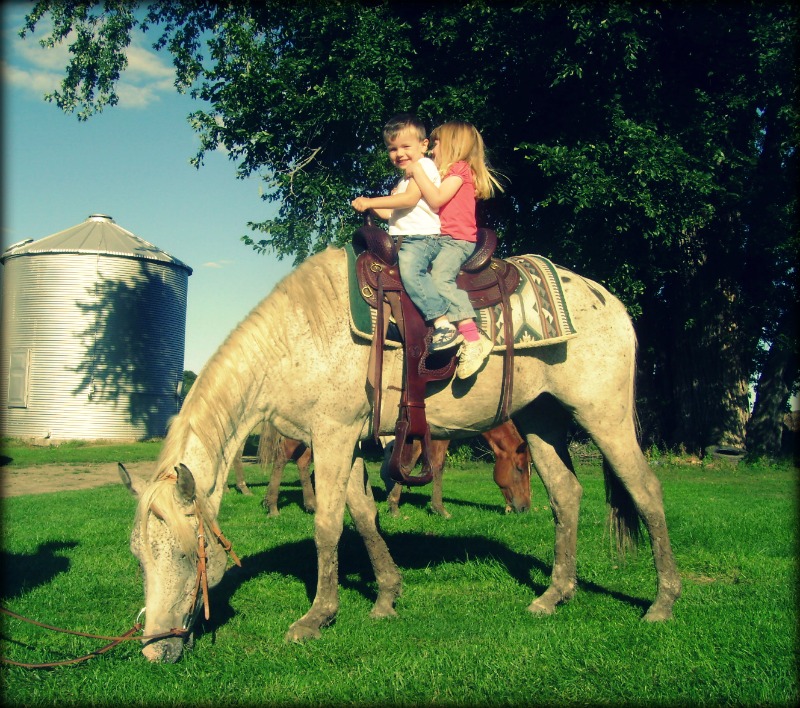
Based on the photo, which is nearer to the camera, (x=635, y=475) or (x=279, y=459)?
(x=635, y=475)

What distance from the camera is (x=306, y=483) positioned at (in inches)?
363

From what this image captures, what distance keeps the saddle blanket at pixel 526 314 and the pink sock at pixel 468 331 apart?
15cm

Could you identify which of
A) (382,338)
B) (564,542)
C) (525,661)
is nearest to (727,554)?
(564,542)

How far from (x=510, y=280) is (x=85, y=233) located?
26.8m

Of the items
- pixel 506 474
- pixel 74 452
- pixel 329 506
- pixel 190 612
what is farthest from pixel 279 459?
pixel 74 452

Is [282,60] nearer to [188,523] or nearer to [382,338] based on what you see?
[382,338]

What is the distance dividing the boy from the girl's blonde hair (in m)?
0.14

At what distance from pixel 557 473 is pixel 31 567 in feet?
14.8

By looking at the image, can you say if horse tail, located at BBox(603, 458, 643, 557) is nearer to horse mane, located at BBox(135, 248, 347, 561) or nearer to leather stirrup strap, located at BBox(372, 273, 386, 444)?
leather stirrup strap, located at BBox(372, 273, 386, 444)

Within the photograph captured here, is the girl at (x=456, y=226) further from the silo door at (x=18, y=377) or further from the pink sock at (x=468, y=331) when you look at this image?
the silo door at (x=18, y=377)

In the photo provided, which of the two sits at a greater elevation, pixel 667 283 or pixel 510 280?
pixel 667 283

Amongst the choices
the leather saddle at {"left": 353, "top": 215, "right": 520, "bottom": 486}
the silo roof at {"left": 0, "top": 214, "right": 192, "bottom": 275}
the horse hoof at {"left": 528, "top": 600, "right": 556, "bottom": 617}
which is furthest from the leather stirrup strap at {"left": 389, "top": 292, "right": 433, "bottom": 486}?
the silo roof at {"left": 0, "top": 214, "right": 192, "bottom": 275}

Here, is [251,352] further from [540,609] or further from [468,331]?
[540,609]

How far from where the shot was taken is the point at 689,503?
9641 millimetres
